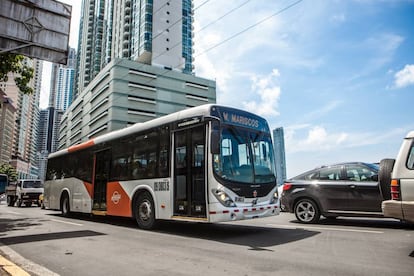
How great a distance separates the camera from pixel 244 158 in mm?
7328

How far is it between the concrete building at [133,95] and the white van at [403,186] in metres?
70.1

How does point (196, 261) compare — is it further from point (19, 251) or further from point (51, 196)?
point (51, 196)

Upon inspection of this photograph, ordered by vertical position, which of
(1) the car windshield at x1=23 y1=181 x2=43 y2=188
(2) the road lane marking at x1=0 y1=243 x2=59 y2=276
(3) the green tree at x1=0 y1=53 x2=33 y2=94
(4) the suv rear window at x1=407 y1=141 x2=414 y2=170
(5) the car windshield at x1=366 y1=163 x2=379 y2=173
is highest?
(3) the green tree at x1=0 y1=53 x2=33 y2=94

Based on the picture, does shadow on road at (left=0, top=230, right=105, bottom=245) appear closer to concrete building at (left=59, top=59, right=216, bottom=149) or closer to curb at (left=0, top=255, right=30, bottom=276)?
curb at (left=0, top=255, right=30, bottom=276)

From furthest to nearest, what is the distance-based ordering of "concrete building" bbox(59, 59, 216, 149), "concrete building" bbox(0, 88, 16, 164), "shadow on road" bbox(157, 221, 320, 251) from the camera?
"concrete building" bbox(0, 88, 16, 164) → "concrete building" bbox(59, 59, 216, 149) → "shadow on road" bbox(157, 221, 320, 251)

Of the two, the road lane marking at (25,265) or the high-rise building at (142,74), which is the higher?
the high-rise building at (142,74)

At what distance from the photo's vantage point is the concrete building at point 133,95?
7212 centimetres

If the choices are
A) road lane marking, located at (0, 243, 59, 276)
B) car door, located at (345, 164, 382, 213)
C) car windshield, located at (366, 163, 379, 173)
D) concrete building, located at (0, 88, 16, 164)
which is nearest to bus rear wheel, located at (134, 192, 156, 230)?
road lane marking, located at (0, 243, 59, 276)

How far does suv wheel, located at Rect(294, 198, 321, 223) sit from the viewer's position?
8.86m

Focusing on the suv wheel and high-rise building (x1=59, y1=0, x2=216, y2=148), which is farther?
high-rise building (x1=59, y1=0, x2=216, y2=148)

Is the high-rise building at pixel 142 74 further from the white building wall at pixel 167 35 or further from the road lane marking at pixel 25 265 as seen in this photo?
the road lane marking at pixel 25 265

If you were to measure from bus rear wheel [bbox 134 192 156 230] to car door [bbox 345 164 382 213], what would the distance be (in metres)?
5.43

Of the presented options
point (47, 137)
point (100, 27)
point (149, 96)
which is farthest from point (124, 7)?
point (47, 137)

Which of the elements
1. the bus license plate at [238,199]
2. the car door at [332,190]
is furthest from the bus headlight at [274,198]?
the car door at [332,190]
